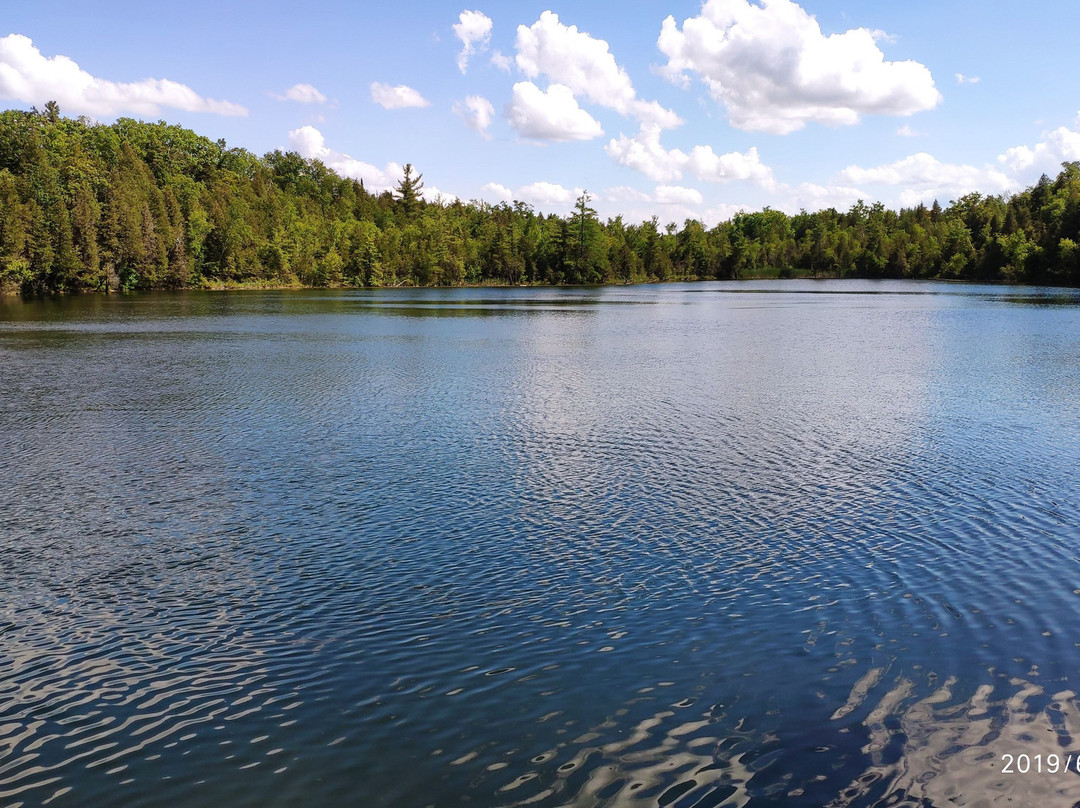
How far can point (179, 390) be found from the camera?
112 ft

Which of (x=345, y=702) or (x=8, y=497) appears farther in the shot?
(x=8, y=497)

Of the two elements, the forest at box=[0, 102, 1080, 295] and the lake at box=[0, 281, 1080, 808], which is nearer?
the lake at box=[0, 281, 1080, 808]

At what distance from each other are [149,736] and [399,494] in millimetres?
9986

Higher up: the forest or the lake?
the forest

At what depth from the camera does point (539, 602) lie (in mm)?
12711

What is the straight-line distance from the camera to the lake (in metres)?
8.43

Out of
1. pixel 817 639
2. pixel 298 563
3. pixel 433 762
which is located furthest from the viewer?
pixel 298 563

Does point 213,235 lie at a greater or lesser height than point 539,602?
greater

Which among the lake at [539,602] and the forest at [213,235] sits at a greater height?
the forest at [213,235]

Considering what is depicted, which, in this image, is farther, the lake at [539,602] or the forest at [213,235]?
the forest at [213,235]

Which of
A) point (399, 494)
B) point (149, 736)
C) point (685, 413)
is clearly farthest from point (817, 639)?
point (685, 413)

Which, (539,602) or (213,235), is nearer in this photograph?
(539,602)

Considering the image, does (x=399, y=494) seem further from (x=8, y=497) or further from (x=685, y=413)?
(x=685, y=413)

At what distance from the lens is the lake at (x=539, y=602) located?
8.43 m
